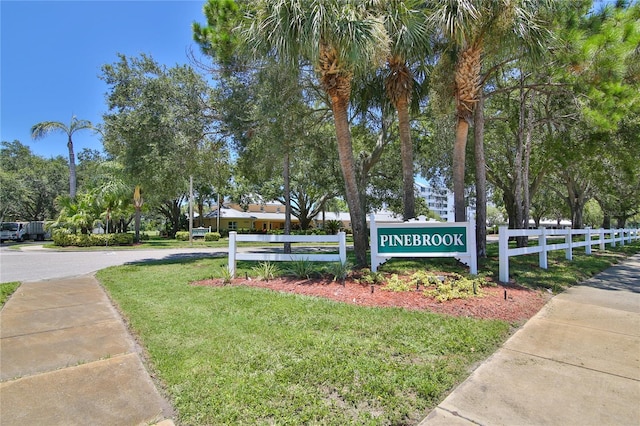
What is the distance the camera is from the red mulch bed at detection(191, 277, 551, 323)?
17.5 ft

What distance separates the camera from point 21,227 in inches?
1284

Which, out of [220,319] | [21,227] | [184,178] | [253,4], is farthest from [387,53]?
[21,227]

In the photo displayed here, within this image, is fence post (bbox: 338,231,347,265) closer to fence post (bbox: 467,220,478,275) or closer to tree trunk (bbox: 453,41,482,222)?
fence post (bbox: 467,220,478,275)

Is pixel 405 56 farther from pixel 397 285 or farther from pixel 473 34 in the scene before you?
pixel 397 285

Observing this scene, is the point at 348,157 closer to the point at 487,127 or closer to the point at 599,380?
the point at 599,380

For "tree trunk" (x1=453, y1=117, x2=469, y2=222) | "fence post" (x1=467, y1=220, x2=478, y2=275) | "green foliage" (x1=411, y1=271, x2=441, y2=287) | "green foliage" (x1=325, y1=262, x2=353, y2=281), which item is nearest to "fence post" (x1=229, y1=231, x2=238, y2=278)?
"green foliage" (x1=325, y1=262, x2=353, y2=281)

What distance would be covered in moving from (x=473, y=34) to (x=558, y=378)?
307 inches

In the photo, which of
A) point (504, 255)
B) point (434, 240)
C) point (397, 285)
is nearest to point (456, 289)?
point (397, 285)

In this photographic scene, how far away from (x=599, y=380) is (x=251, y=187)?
35209mm

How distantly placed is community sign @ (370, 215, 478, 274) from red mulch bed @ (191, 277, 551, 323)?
1.03 metres

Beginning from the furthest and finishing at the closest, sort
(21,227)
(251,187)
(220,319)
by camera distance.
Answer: (251,187), (21,227), (220,319)

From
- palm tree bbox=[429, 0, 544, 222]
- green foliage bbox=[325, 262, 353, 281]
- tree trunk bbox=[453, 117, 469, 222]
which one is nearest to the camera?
green foliage bbox=[325, 262, 353, 281]

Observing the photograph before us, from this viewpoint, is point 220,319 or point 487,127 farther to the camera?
point 487,127

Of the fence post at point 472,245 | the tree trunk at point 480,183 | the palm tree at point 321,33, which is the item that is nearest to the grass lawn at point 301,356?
the fence post at point 472,245
